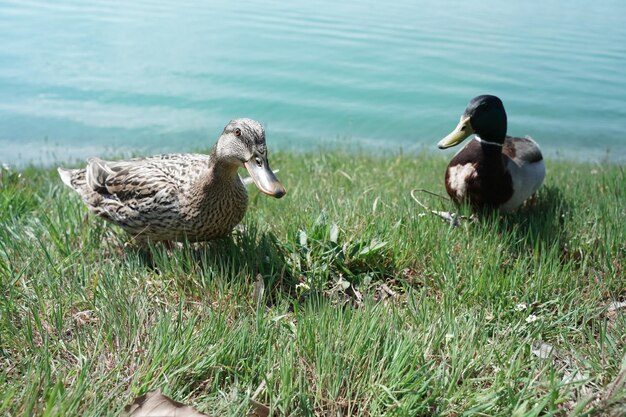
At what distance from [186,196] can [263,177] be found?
622mm

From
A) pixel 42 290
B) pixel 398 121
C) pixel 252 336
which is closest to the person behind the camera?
pixel 252 336

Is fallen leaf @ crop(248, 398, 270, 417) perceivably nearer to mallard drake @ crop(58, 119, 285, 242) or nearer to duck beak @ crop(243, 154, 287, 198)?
duck beak @ crop(243, 154, 287, 198)

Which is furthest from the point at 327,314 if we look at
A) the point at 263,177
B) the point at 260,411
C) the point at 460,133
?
the point at 460,133

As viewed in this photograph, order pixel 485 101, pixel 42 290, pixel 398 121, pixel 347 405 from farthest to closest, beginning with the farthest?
pixel 398 121 → pixel 485 101 → pixel 42 290 → pixel 347 405

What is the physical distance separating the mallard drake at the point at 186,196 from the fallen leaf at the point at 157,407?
1.24m

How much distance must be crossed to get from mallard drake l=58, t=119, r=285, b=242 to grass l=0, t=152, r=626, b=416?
0.44ft

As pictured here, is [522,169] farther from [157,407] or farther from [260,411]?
[157,407]

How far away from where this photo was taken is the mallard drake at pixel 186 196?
2.94 m

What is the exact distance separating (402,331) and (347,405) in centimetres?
41

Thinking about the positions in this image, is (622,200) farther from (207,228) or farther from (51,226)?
(51,226)

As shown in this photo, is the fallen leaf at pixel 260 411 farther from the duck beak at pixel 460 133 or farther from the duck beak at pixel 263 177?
the duck beak at pixel 460 133

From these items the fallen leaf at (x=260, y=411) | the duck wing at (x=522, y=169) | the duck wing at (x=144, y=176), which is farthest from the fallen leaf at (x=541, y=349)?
the duck wing at (x=144, y=176)

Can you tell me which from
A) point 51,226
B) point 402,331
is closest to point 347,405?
Answer: point 402,331

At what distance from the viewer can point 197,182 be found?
3102 mm
